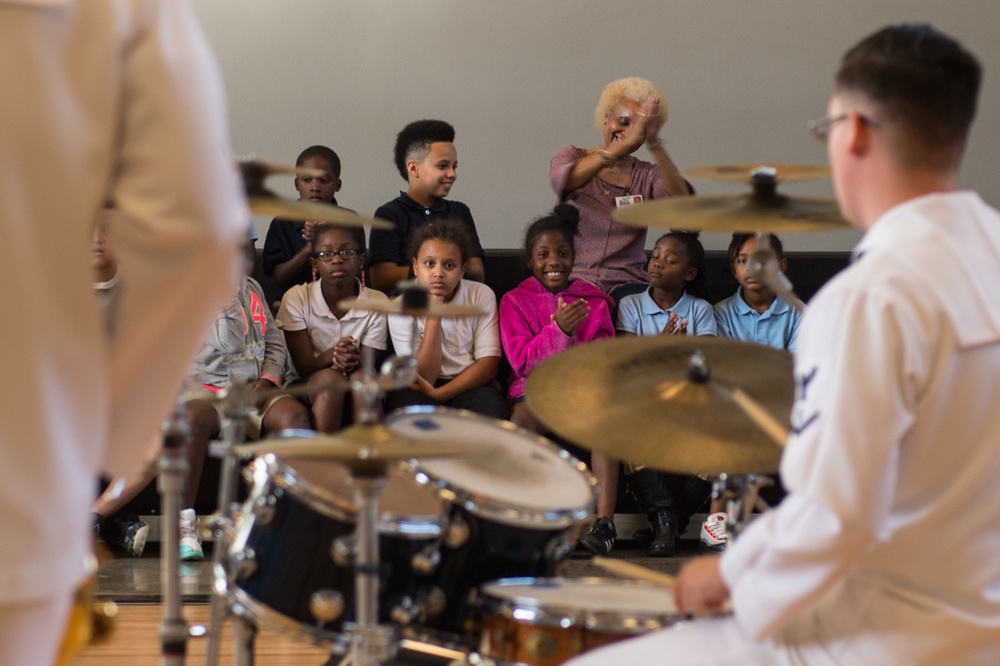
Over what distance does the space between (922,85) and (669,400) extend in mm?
683

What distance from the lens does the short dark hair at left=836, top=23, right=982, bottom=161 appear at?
1.56 meters

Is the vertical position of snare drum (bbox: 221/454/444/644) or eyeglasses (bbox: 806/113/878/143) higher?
eyeglasses (bbox: 806/113/878/143)

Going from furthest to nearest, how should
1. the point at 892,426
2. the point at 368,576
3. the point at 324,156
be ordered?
the point at 324,156
the point at 368,576
the point at 892,426

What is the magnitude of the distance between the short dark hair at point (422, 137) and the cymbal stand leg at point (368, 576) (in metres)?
3.20

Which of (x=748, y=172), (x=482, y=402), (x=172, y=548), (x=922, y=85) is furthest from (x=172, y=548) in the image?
(x=482, y=402)

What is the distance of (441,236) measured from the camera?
4.58m

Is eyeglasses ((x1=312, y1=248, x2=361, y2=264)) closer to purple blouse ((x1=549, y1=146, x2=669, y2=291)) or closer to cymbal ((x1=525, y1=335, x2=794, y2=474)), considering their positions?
purple blouse ((x1=549, y1=146, x2=669, y2=291))

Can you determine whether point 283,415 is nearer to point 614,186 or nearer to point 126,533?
point 126,533

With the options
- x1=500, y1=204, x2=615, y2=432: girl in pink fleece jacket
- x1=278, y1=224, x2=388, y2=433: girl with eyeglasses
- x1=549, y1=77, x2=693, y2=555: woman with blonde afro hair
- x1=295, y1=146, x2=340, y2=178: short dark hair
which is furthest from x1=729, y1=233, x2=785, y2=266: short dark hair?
x1=295, y1=146, x2=340, y2=178: short dark hair

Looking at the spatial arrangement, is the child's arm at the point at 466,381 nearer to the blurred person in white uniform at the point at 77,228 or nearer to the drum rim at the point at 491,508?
the drum rim at the point at 491,508

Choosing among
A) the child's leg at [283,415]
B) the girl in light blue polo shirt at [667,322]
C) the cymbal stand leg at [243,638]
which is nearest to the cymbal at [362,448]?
the cymbal stand leg at [243,638]

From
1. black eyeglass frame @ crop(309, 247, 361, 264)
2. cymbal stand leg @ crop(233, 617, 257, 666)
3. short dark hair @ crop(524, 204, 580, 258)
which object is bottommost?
cymbal stand leg @ crop(233, 617, 257, 666)

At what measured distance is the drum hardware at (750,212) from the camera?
7.40ft

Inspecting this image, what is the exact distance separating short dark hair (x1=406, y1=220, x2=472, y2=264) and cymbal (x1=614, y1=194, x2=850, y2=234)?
227cm
